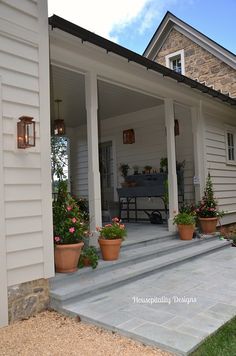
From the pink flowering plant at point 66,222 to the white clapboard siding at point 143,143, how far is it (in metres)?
4.02

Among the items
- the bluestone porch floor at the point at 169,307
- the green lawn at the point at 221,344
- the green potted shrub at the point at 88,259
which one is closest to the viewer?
the green lawn at the point at 221,344

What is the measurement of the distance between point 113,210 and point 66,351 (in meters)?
5.58

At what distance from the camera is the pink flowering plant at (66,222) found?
3.83 meters

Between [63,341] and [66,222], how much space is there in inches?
53.6

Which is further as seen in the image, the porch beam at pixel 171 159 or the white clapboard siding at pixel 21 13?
the porch beam at pixel 171 159

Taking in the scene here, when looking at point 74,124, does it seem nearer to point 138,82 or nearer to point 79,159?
point 79,159

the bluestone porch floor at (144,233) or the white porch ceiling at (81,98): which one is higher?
the white porch ceiling at (81,98)

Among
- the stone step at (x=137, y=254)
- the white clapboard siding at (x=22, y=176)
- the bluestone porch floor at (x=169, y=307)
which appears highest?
the white clapboard siding at (x=22, y=176)

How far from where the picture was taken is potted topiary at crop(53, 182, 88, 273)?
12.4 ft

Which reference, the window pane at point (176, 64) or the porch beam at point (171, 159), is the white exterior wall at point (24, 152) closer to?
the porch beam at point (171, 159)

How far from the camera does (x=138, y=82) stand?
218 inches

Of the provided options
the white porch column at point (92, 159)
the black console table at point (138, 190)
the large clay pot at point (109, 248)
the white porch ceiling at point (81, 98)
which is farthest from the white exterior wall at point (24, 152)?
the black console table at point (138, 190)

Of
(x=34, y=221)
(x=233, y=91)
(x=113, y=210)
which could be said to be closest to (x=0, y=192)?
(x=34, y=221)

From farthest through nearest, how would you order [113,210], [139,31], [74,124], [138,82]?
[139,31] → [74,124] → [113,210] → [138,82]
